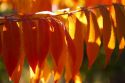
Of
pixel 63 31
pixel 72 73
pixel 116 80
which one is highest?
pixel 63 31

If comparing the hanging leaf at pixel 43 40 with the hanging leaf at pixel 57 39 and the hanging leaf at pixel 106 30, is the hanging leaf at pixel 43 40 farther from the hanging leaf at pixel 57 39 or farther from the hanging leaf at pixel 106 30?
the hanging leaf at pixel 106 30

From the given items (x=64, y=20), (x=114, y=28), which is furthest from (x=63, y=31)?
(x=114, y=28)

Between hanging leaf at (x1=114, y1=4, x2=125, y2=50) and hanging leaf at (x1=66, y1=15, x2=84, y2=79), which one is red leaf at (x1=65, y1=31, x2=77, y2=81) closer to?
hanging leaf at (x1=66, y1=15, x2=84, y2=79)

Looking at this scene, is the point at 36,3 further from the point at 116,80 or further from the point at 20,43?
the point at 116,80

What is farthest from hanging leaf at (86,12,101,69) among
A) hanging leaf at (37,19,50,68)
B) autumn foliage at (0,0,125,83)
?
hanging leaf at (37,19,50,68)

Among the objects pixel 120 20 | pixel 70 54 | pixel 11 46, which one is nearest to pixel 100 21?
pixel 120 20

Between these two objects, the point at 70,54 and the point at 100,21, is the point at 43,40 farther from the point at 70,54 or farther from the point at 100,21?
the point at 100,21

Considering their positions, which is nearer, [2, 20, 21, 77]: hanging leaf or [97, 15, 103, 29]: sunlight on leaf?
[2, 20, 21, 77]: hanging leaf

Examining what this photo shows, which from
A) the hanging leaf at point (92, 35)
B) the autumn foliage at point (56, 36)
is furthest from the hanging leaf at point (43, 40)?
the hanging leaf at point (92, 35)

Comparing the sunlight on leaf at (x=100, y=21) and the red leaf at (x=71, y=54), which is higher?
the sunlight on leaf at (x=100, y=21)
